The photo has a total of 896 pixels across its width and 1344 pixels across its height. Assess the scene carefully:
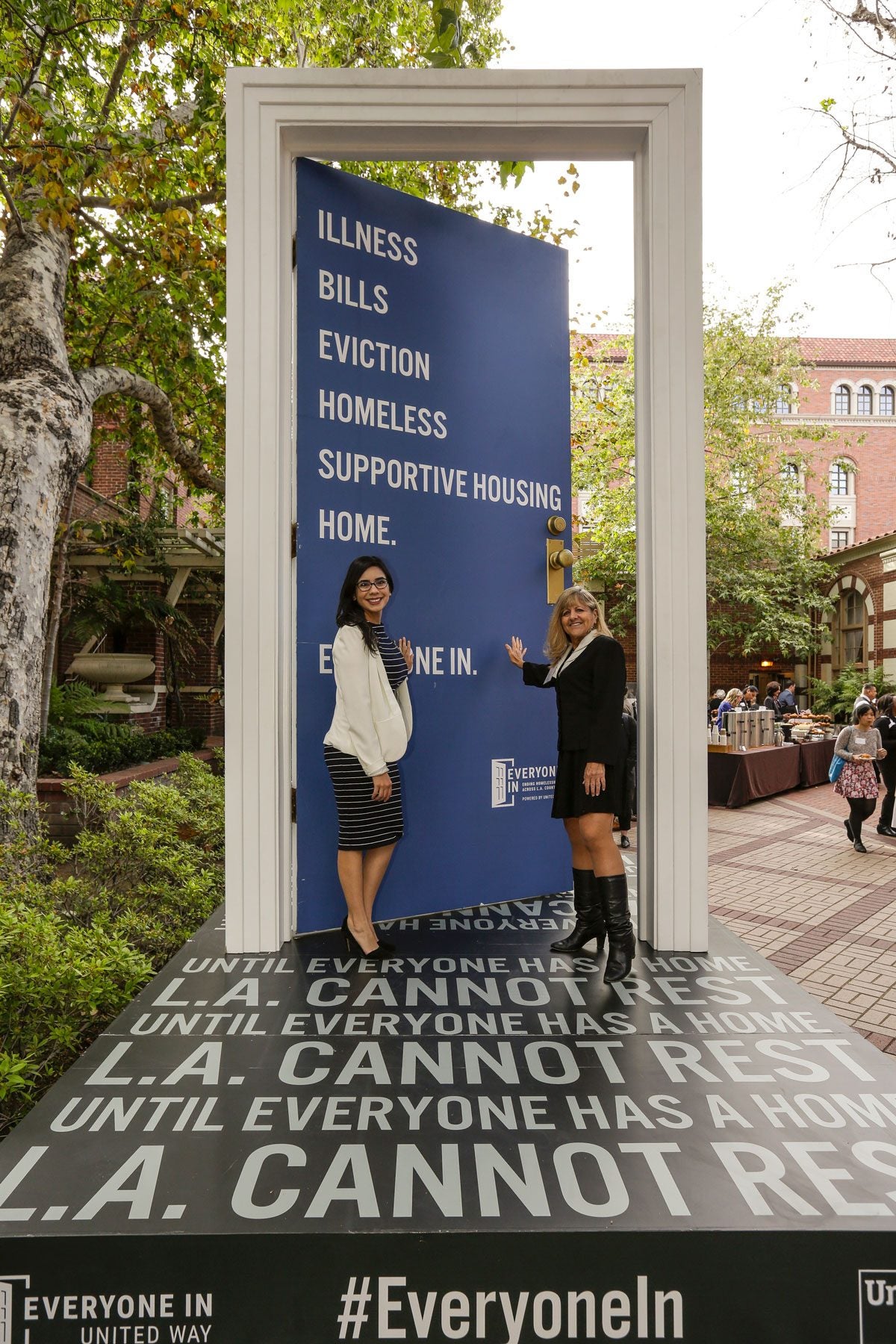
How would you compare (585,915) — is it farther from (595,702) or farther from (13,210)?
(13,210)

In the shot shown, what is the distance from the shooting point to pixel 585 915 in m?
3.74

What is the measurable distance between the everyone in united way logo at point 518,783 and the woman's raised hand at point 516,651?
23.2 inches

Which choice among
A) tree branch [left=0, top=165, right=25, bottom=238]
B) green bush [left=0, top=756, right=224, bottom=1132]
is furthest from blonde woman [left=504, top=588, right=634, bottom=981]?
tree branch [left=0, top=165, right=25, bottom=238]

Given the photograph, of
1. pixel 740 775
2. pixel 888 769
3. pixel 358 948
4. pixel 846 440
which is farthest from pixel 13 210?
pixel 846 440

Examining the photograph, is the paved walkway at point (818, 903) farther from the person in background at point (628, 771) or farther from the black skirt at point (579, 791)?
the black skirt at point (579, 791)

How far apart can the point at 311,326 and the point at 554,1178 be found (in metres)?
3.78

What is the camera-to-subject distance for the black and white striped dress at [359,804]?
3652mm

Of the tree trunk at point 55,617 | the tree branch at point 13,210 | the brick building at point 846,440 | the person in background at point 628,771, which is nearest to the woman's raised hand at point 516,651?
the person in background at point 628,771

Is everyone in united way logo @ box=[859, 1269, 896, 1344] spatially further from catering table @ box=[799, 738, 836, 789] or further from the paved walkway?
catering table @ box=[799, 738, 836, 789]

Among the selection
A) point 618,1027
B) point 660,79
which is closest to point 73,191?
point 660,79

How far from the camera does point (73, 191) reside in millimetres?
6488

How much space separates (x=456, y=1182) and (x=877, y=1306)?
979 mm

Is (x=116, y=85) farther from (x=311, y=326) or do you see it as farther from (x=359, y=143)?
(x=311, y=326)

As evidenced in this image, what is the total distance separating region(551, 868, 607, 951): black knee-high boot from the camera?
12.3 ft
